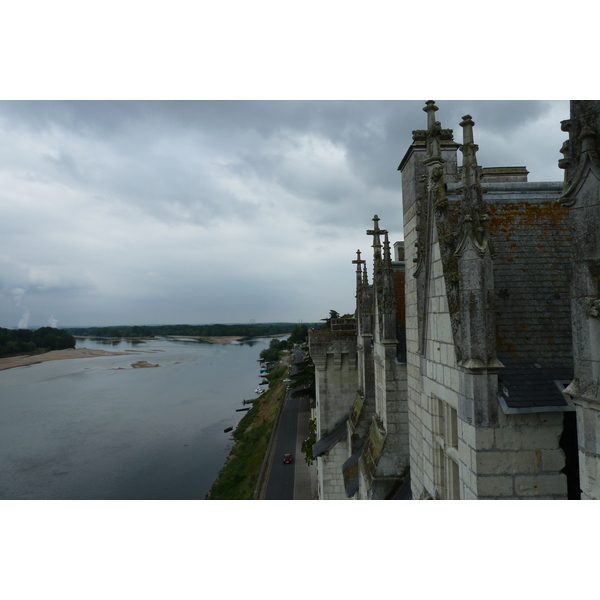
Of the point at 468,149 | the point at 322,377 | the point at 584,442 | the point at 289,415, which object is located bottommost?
the point at 289,415

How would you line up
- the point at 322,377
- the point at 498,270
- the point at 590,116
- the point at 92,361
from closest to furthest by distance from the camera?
the point at 590,116, the point at 498,270, the point at 322,377, the point at 92,361

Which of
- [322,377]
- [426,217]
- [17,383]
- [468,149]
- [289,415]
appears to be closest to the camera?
[468,149]

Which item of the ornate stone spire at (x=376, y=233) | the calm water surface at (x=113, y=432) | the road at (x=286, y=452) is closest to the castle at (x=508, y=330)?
the ornate stone spire at (x=376, y=233)

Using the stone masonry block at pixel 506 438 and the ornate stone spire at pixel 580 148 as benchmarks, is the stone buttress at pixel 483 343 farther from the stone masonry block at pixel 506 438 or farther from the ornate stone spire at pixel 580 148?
the ornate stone spire at pixel 580 148

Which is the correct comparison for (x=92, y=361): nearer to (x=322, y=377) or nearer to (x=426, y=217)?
(x=322, y=377)

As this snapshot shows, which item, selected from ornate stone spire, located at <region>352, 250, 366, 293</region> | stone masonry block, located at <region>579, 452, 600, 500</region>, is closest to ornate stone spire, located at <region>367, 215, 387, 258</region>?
ornate stone spire, located at <region>352, 250, 366, 293</region>

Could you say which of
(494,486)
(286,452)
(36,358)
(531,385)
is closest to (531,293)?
(531,385)

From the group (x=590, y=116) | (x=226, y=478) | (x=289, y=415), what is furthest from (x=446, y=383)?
(x=289, y=415)

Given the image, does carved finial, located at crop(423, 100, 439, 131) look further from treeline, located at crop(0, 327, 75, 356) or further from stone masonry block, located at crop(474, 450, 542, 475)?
treeline, located at crop(0, 327, 75, 356)
